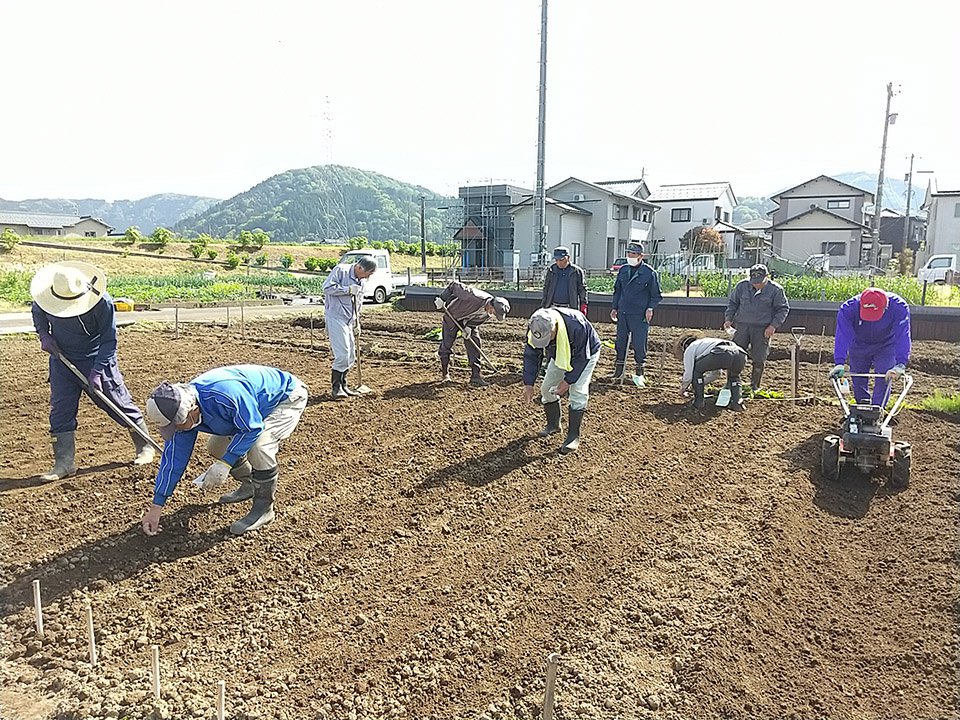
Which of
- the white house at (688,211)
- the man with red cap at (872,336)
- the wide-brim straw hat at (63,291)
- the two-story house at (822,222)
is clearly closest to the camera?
the wide-brim straw hat at (63,291)

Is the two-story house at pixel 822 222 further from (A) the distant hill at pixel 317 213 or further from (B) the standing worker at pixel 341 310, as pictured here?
(A) the distant hill at pixel 317 213

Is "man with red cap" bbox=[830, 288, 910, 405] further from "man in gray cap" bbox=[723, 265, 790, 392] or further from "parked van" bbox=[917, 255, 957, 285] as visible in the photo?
"parked van" bbox=[917, 255, 957, 285]

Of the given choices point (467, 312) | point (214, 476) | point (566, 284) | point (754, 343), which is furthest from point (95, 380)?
point (754, 343)

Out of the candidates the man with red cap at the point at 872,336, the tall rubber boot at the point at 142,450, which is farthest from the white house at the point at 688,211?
the tall rubber boot at the point at 142,450

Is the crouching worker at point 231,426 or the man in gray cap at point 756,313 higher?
the man in gray cap at point 756,313

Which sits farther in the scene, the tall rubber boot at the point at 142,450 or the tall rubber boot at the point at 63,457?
the tall rubber boot at the point at 142,450

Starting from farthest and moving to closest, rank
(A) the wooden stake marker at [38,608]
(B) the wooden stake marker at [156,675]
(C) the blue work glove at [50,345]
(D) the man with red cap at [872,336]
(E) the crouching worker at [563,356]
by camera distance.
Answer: (D) the man with red cap at [872,336]
(E) the crouching worker at [563,356]
(C) the blue work glove at [50,345]
(A) the wooden stake marker at [38,608]
(B) the wooden stake marker at [156,675]

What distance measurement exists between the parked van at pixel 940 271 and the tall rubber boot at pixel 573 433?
16592 mm

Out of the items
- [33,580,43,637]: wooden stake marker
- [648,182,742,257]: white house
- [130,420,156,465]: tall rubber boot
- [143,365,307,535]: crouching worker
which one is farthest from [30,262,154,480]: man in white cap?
[648,182,742,257]: white house

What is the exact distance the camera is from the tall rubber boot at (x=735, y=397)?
659cm

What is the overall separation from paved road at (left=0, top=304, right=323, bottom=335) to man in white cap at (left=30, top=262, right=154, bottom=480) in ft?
28.9

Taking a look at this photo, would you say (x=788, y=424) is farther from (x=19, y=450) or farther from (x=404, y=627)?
(x=19, y=450)

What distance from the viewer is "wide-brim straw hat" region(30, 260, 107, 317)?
4.47 m

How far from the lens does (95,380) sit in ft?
15.3
